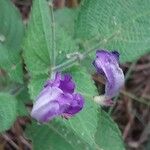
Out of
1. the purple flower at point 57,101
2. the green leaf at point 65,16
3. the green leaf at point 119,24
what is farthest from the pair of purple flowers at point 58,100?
the green leaf at point 65,16

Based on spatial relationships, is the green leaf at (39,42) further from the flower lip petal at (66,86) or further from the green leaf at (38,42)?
the flower lip petal at (66,86)

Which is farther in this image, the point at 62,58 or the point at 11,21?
the point at 11,21

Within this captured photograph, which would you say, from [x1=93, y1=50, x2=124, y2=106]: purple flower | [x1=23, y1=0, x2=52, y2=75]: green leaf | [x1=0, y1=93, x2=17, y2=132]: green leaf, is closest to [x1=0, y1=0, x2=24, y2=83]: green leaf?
[x1=23, y1=0, x2=52, y2=75]: green leaf

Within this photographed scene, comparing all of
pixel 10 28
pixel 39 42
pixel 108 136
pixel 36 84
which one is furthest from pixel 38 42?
pixel 108 136

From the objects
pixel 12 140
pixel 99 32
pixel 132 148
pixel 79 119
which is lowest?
pixel 132 148

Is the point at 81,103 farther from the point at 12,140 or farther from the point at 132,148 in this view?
the point at 132,148

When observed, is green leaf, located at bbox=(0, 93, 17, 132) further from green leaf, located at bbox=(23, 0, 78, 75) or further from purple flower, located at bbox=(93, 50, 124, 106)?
purple flower, located at bbox=(93, 50, 124, 106)

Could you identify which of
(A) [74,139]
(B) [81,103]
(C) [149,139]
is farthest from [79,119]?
(C) [149,139]
